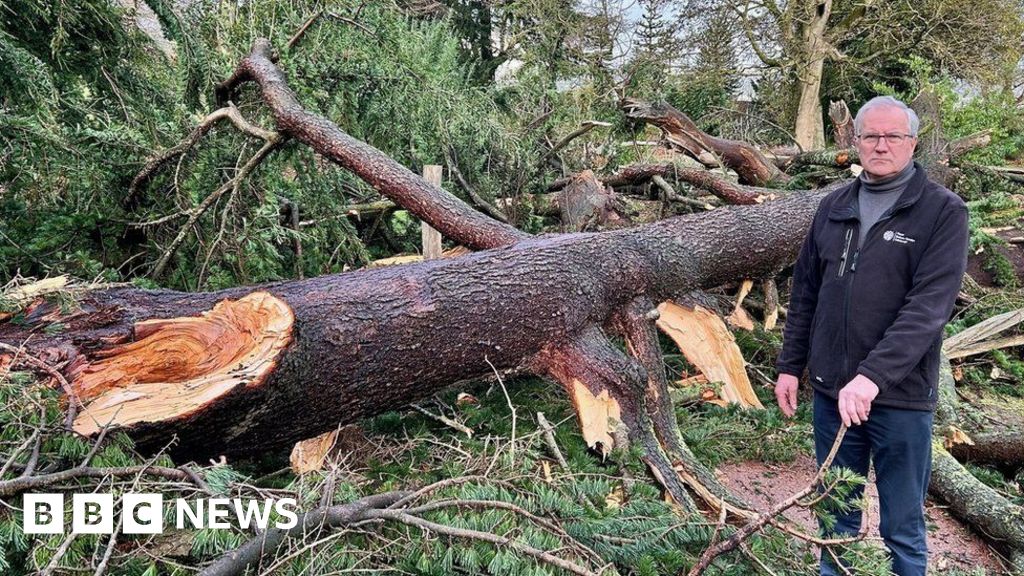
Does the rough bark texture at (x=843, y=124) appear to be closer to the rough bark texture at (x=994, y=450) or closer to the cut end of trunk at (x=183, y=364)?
the rough bark texture at (x=994, y=450)

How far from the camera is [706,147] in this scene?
565 cm

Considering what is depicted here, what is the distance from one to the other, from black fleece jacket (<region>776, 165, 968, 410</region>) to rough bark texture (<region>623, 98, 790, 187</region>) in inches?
145

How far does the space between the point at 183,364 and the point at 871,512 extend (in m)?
2.84

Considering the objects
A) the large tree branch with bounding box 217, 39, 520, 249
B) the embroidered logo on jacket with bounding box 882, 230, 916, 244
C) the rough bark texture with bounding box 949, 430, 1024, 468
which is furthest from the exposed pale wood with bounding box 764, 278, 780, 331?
the embroidered logo on jacket with bounding box 882, 230, 916, 244

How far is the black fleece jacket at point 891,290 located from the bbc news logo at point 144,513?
1.67 metres

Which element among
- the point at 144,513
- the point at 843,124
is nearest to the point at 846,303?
the point at 144,513

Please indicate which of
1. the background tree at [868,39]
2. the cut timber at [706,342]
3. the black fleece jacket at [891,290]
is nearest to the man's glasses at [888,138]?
the black fleece jacket at [891,290]

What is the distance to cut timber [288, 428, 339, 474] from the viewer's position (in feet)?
7.21

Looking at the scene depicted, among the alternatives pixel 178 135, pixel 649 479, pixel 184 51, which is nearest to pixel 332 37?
pixel 184 51

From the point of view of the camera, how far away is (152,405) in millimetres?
1691

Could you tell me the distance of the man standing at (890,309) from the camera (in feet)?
5.68

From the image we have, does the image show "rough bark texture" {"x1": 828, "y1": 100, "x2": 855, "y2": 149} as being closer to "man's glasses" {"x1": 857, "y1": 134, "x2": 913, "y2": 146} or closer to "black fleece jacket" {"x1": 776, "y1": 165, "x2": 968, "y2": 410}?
"black fleece jacket" {"x1": 776, "y1": 165, "x2": 968, "y2": 410}

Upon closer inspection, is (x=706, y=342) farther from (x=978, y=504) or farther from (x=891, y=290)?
(x=978, y=504)

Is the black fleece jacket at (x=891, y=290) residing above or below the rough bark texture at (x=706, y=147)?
below
